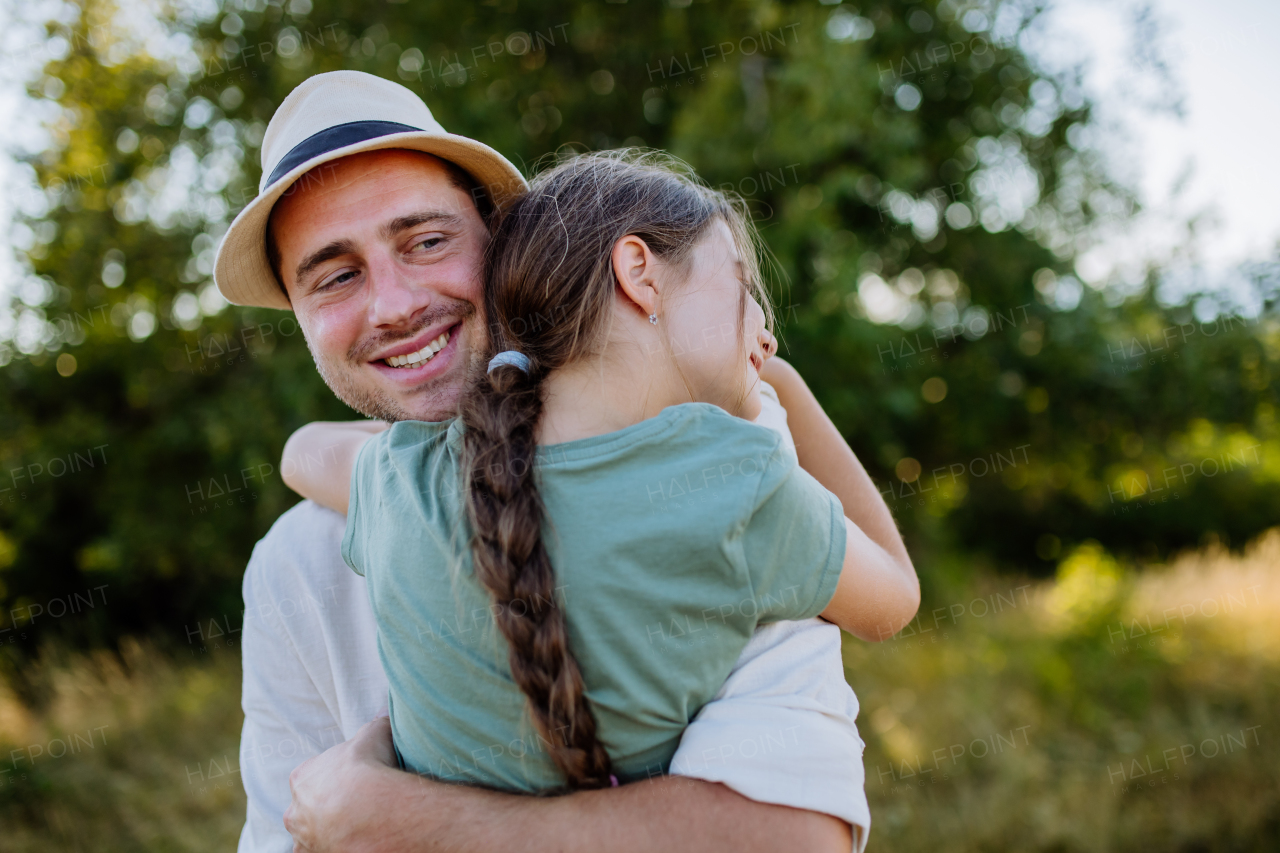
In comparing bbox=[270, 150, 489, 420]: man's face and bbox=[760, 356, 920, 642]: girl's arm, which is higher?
bbox=[270, 150, 489, 420]: man's face

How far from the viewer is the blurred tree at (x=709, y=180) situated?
6.14m

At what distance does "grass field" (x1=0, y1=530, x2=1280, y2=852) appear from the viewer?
190 inches

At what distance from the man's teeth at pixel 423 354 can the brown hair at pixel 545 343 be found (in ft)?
0.52

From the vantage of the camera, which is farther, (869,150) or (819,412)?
(869,150)

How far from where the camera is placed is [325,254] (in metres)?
1.68

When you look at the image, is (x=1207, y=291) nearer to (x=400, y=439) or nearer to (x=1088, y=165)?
(x=1088, y=165)

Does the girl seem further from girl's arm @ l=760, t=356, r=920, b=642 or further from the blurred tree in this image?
the blurred tree

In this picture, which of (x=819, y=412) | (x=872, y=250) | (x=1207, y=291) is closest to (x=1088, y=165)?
(x=1207, y=291)

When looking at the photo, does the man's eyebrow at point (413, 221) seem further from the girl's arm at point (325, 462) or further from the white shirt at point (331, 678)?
the white shirt at point (331, 678)

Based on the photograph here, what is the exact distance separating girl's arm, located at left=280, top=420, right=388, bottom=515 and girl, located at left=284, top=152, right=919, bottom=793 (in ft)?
1.06

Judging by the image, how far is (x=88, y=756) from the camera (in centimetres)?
619

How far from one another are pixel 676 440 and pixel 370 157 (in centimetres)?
100

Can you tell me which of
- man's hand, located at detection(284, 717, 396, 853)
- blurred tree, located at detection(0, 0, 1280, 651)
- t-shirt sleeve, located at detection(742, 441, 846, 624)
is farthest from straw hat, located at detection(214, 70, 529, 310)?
blurred tree, located at detection(0, 0, 1280, 651)

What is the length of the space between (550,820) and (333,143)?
134 centimetres
